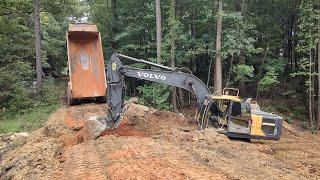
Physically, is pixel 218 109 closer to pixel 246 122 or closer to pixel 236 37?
pixel 246 122

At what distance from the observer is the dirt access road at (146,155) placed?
30.9ft

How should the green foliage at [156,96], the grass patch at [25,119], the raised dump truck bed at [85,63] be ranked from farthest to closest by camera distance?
the green foliage at [156,96] < the grass patch at [25,119] < the raised dump truck bed at [85,63]

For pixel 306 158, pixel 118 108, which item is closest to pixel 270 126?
pixel 306 158

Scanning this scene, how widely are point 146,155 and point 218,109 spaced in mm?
4665

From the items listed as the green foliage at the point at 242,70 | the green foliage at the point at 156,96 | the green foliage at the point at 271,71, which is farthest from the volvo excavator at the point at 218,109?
the green foliage at the point at 271,71

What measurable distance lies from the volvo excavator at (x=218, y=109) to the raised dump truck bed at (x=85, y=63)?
372 centimetres

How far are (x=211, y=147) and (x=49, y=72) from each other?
86.8ft

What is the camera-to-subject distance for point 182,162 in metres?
10.1

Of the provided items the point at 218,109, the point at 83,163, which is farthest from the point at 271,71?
the point at 83,163

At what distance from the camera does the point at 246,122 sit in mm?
14016

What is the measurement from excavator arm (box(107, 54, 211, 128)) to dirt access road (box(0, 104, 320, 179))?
767mm

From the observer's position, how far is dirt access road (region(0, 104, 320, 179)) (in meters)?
9.42

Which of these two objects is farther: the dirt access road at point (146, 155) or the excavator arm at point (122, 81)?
the excavator arm at point (122, 81)

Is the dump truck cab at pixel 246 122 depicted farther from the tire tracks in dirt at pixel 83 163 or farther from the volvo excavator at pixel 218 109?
the tire tracks in dirt at pixel 83 163
